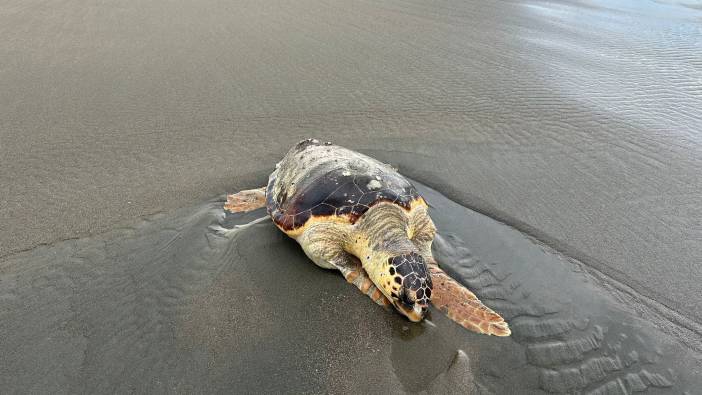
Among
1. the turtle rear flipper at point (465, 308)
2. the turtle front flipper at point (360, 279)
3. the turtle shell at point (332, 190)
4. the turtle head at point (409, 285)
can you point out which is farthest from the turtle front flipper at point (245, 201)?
the turtle rear flipper at point (465, 308)

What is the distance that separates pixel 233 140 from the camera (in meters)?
5.15

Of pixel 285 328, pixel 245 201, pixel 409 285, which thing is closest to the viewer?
pixel 409 285

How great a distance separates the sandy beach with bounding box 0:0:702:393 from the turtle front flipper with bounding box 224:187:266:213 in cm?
23

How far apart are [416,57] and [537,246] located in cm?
508

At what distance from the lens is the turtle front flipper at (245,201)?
152 inches

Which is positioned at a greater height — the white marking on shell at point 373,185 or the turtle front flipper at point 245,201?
the white marking on shell at point 373,185

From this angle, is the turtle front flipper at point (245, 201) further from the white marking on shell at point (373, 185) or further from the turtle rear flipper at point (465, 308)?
the turtle rear flipper at point (465, 308)

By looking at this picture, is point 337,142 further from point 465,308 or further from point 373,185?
point 465,308

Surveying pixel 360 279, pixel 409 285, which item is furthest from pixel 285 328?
pixel 409 285

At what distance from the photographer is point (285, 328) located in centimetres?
273

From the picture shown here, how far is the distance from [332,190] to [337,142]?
2067mm

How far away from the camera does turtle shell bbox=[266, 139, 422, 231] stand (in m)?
3.19

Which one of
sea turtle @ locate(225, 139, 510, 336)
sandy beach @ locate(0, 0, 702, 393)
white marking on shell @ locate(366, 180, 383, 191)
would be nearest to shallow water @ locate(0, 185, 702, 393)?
sandy beach @ locate(0, 0, 702, 393)

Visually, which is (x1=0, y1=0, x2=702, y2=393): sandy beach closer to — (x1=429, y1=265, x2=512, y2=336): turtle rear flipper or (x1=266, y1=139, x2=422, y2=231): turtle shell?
(x1=429, y1=265, x2=512, y2=336): turtle rear flipper
